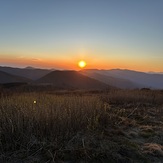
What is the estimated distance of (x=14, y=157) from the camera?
441cm

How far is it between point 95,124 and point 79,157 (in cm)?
184

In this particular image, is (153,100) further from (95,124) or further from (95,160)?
(95,160)

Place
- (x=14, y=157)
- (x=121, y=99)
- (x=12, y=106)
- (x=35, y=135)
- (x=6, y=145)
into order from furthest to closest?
(x=121, y=99), (x=12, y=106), (x=35, y=135), (x=6, y=145), (x=14, y=157)

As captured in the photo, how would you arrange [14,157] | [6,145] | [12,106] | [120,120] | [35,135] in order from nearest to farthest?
[14,157]
[6,145]
[35,135]
[12,106]
[120,120]

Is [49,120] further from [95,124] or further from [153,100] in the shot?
[153,100]

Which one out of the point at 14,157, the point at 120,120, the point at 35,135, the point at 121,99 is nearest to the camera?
the point at 14,157

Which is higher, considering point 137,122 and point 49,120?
point 49,120

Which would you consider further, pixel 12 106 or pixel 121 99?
pixel 121 99

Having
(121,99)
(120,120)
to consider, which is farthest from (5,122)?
(121,99)

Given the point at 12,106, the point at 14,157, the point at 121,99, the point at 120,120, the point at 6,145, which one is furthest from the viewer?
the point at 121,99

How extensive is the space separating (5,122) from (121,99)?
8.19 metres

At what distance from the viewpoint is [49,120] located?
550 centimetres

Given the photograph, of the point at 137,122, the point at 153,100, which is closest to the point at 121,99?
the point at 153,100

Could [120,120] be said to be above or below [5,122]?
below
